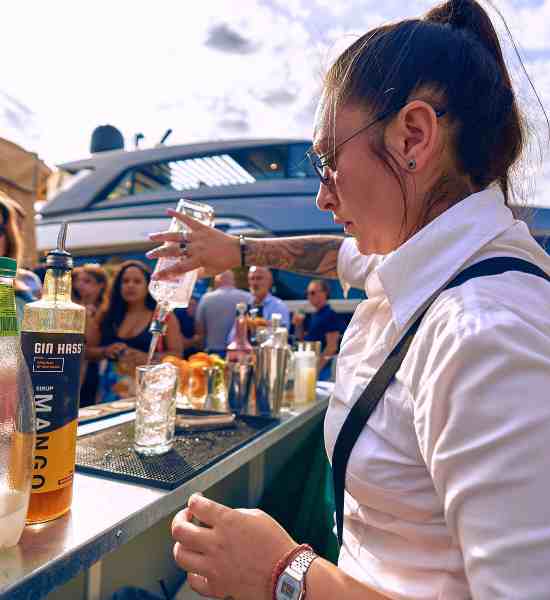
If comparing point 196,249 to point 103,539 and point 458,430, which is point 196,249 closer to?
point 103,539

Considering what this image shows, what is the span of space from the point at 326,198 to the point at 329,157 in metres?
0.09

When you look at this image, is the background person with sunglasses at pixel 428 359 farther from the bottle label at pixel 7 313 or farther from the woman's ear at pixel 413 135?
the bottle label at pixel 7 313

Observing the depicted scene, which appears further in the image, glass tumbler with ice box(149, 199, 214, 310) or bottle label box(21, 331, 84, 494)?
glass tumbler with ice box(149, 199, 214, 310)

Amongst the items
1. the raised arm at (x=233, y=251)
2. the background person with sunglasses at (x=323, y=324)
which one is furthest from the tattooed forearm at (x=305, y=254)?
the background person with sunglasses at (x=323, y=324)

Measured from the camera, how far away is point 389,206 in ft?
2.29

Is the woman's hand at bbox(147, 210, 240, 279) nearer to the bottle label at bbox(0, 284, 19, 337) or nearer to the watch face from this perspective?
the bottle label at bbox(0, 284, 19, 337)

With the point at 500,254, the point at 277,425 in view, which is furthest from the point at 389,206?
the point at 277,425

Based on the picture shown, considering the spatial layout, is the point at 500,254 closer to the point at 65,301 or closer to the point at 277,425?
the point at 65,301

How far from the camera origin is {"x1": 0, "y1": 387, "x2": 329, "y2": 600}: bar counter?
0.53 meters

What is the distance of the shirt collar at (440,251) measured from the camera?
569 millimetres

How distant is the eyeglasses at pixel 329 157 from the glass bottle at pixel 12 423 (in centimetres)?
48

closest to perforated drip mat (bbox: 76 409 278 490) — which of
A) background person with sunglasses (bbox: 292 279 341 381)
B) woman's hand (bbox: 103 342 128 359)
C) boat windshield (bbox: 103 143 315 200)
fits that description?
woman's hand (bbox: 103 342 128 359)

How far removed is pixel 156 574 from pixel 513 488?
131 cm

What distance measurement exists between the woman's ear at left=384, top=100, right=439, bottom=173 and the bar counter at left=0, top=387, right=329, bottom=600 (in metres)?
0.63
